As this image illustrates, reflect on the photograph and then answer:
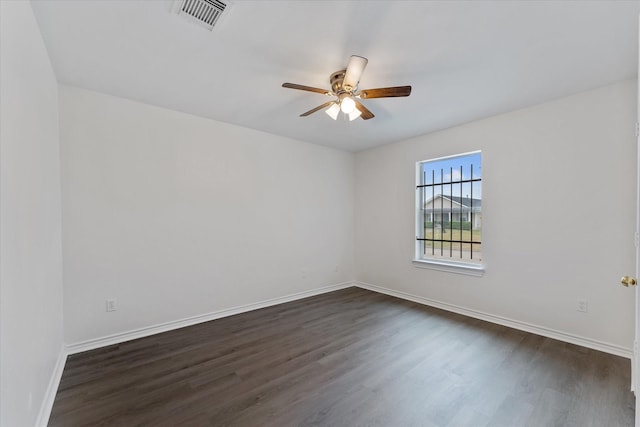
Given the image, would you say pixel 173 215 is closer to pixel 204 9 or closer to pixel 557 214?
pixel 204 9

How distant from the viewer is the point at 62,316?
2.44m

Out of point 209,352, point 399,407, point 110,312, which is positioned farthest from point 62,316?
point 399,407

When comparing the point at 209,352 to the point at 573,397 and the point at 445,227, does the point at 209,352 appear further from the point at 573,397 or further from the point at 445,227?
the point at 445,227

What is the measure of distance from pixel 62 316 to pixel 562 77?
5.01 meters

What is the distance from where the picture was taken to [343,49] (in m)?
1.98

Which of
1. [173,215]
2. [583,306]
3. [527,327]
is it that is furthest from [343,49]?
[527,327]

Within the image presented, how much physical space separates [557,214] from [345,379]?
8.97 ft

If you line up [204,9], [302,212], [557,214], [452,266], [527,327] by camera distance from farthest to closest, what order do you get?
1. [302,212]
2. [452,266]
3. [527,327]
4. [557,214]
5. [204,9]

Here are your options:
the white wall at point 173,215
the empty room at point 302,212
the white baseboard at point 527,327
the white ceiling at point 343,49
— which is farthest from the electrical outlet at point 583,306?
the white wall at point 173,215

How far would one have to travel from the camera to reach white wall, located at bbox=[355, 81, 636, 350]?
2.48 metres

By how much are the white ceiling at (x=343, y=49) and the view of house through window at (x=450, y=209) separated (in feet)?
3.25

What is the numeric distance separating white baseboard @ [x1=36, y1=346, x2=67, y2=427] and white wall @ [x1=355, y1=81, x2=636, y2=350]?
4.01 m

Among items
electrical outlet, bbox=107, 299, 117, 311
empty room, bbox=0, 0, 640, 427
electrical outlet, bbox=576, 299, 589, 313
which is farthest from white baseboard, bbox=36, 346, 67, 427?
electrical outlet, bbox=576, 299, 589, 313

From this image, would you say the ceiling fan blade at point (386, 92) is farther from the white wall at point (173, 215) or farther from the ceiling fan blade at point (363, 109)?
the white wall at point (173, 215)
